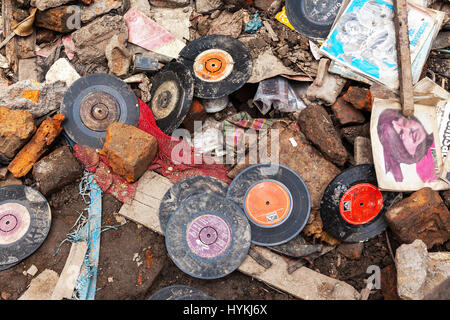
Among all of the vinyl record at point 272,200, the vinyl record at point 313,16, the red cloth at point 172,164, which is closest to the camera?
the vinyl record at point 272,200

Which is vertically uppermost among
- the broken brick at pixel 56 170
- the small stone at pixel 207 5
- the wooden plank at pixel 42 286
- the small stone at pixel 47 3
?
the small stone at pixel 207 5

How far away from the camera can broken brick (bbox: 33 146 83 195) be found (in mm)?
4531

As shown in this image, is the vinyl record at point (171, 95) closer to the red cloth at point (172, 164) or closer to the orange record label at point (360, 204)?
the red cloth at point (172, 164)

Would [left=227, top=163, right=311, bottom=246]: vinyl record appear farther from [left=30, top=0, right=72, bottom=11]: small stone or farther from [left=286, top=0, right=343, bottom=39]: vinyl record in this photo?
[left=30, top=0, right=72, bottom=11]: small stone

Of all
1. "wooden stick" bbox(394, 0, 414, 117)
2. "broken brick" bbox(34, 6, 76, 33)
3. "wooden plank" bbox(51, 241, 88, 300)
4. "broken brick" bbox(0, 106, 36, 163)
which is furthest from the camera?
"broken brick" bbox(34, 6, 76, 33)

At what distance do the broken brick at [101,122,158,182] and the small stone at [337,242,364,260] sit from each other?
2555 millimetres

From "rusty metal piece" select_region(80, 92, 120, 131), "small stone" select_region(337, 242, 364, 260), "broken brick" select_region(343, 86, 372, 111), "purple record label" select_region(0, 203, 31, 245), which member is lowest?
"purple record label" select_region(0, 203, 31, 245)

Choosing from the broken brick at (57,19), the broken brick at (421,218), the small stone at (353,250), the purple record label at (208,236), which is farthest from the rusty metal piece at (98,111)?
the broken brick at (421,218)

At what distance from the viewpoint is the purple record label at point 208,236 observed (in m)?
4.27

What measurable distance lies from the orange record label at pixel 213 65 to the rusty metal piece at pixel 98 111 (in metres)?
1.22

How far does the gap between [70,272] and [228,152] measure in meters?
2.35

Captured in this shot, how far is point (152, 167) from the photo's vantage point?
4.85 m

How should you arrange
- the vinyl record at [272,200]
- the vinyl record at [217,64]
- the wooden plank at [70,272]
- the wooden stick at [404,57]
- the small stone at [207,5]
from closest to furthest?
the wooden plank at [70,272]
the vinyl record at [272,200]
the wooden stick at [404,57]
the vinyl record at [217,64]
the small stone at [207,5]

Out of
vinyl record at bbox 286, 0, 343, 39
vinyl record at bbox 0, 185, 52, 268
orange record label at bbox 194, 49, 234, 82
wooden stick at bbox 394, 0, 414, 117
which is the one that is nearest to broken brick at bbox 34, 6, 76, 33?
orange record label at bbox 194, 49, 234, 82
